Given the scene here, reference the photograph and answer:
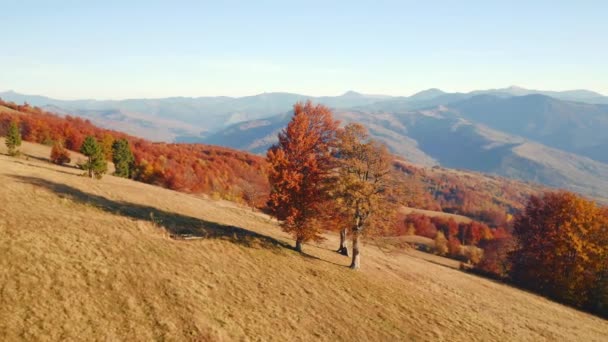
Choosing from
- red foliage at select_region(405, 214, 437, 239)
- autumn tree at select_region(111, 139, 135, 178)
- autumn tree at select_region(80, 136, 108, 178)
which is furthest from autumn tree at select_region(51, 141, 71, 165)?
red foliage at select_region(405, 214, 437, 239)

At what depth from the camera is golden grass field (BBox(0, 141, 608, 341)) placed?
1983cm

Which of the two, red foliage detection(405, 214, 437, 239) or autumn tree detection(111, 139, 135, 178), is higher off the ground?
autumn tree detection(111, 139, 135, 178)

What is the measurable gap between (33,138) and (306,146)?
12518 centimetres

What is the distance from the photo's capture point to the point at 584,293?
180ft

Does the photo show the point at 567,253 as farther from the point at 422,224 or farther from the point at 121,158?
the point at 422,224

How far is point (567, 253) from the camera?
58125mm

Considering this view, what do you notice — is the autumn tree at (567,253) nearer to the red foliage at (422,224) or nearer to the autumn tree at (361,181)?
the autumn tree at (361,181)

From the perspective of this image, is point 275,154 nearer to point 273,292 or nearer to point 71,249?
point 273,292

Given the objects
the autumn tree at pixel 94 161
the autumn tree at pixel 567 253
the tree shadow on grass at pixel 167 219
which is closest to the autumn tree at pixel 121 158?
the autumn tree at pixel 94 161

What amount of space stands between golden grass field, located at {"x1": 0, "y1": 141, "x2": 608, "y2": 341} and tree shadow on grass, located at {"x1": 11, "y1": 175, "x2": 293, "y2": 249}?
0.24m

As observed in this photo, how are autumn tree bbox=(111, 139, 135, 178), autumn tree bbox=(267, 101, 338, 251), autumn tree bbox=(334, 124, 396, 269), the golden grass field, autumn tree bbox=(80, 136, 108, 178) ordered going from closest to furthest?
the golden grass field < autumn tree bbox=(334, 124, 396, 269) < autumn tree bbox=(267, 101, 338, 251) < autumn tree bbox=(80, 136, 108, 178) < autumn tree bbox=(111, 139, 135, 178)

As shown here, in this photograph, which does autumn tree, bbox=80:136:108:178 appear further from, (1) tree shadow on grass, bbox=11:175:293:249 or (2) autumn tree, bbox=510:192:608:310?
(2) autumn tree, bbox=510:192:608:310

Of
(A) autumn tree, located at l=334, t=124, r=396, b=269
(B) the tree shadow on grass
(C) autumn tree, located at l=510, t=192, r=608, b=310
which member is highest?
(A) autumn tree, located at l=334, t=124, r=396, b=269

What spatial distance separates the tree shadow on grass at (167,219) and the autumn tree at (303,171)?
15.1ft
